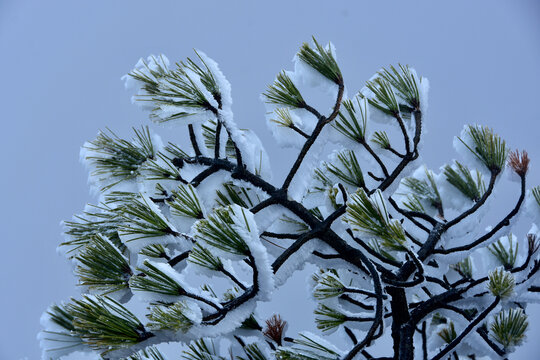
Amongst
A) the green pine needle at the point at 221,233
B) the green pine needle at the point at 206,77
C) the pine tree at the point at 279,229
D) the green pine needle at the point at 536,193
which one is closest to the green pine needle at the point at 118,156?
the pine tree at the point at 279,229

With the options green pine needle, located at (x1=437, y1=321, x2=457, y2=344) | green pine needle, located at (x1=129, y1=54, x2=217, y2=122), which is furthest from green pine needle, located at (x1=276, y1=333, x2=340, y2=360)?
green pine needle, located at (x1=437, y1=321, x2=457, y2=344)

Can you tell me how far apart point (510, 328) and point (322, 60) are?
3.80 ft

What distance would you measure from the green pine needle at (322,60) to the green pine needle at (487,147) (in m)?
0.53

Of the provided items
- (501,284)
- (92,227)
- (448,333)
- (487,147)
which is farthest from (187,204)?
(448,333)

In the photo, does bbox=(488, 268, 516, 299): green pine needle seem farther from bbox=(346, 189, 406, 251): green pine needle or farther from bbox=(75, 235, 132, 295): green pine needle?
bbox=(75, 235, 132, 295): green pine needle

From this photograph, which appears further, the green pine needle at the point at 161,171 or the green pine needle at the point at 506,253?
the green pine needle at the point at 506,253

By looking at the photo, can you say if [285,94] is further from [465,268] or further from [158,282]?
[465,268]

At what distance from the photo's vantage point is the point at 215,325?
3.75 ft

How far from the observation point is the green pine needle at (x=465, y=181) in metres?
1.79

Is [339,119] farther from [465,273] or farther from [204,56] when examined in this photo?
[465,273]

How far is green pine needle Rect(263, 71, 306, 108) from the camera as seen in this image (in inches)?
63.6

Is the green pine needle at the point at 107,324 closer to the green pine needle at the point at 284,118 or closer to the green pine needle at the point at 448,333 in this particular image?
the green pine needle at the point at 284,118

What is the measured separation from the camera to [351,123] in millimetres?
1573

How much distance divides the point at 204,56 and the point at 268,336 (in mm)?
928
